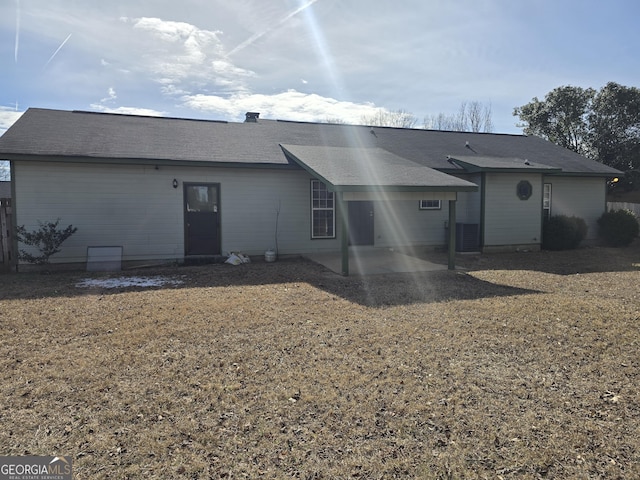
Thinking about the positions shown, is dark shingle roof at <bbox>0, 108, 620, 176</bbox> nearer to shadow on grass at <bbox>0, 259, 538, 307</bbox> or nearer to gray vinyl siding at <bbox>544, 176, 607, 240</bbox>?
gray vinyl siding at <bbox>544, 176, 607, 240</bbox>

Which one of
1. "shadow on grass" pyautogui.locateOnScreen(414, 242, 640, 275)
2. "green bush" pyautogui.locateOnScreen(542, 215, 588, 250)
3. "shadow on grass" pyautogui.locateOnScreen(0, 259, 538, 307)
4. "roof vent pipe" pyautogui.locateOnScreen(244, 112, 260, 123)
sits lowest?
"shadow on grass" pyautogui.locateOnScreen(0, 259, 538, 307)

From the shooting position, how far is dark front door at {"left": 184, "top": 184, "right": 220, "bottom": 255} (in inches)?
433

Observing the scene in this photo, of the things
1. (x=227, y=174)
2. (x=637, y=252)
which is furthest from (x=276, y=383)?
(x=637, y=252)

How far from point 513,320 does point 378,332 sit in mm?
2026

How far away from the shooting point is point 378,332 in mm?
5277

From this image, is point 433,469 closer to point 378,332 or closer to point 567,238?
point 378,332

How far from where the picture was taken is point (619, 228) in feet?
47.9

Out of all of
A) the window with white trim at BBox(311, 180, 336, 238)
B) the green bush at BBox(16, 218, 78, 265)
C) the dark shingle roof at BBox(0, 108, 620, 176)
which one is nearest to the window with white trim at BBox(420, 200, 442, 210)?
the dark shingle roof at BBox(0, 108, 620, 176)

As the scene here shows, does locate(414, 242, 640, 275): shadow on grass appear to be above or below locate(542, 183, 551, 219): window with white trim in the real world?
below

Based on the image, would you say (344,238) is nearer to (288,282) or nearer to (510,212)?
(288,282)

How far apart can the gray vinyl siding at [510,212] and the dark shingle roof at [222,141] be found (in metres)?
1.52

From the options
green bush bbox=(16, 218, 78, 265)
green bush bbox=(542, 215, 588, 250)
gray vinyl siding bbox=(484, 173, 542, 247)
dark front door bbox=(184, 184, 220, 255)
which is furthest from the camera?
green bush bbox=(542, 215, 588, 250)

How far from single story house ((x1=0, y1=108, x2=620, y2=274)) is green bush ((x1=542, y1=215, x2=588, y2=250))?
51cm

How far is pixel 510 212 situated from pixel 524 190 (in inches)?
34.6
